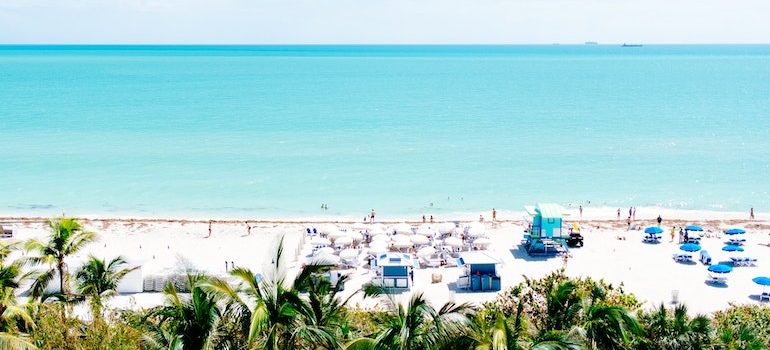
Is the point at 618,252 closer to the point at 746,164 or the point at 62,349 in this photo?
the point at 62,349

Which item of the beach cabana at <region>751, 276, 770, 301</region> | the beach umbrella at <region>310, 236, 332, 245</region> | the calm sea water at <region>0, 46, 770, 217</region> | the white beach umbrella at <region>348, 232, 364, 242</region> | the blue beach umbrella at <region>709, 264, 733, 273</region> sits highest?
the calm sea water at <region>0, 46, 770, 217</region>

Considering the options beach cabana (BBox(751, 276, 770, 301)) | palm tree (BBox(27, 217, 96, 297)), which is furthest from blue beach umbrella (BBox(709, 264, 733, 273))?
palm tree (BBox(27, 217, 96, 297))

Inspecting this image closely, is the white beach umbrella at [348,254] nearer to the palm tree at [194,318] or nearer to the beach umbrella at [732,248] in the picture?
the beach umbrella at [732,248]

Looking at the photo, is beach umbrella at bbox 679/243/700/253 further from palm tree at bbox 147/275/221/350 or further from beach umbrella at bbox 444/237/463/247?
palm tree at bbox 147/275/221/350

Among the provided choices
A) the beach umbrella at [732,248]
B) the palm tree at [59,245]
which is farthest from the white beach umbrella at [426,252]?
the palm tree at [59,245]

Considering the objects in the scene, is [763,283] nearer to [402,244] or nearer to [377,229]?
[402,244]

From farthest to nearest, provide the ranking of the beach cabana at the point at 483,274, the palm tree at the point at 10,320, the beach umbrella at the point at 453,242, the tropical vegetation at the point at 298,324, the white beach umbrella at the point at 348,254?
the beach umbrella at the point at 453,242
the white beach umbrella at the point at 348,254
the beach cabana at the point at 483,274
the palm tree at the point at 10,320
the tropical vegetation at the point at 298,324

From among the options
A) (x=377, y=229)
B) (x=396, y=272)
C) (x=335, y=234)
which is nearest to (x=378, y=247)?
(x=335, y=234)
